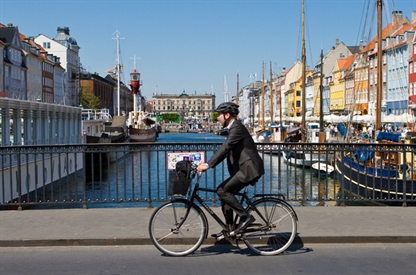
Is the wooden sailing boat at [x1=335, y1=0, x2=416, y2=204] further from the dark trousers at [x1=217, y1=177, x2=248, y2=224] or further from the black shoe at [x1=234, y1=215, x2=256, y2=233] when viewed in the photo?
the dark trousers at [x1=217, y1=177, x2=248, y2=224]

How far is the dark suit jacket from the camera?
27.9ft

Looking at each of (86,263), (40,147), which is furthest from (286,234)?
(40,147)

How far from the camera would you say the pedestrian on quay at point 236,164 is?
27.9 ft

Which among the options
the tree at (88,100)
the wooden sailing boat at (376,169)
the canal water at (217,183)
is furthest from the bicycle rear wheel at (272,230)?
the tree at (88,100)

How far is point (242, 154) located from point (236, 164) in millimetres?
172

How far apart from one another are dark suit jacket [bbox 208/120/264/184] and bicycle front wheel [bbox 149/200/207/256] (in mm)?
732

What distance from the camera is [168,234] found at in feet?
28.9

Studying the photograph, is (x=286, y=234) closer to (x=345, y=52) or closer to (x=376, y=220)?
(x=376, y=220)

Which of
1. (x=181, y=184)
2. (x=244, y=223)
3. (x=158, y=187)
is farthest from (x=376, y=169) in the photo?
(x=181, y=184)

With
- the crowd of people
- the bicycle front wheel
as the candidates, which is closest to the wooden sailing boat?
the bicycle front wheel

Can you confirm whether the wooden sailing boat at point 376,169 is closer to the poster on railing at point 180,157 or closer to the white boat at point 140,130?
the poster on railing at point 180,157

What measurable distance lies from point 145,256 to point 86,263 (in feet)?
2.68

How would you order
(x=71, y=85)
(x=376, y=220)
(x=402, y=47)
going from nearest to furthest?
(x=376, y=220)
(x=402, y=47)
(x=71, y=85)

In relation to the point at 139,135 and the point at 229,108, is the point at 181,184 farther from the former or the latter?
the point at 139,135
